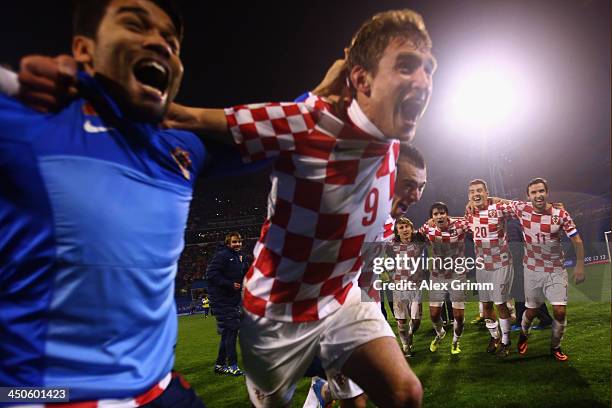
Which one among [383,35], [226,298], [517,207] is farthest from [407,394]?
[517,207]

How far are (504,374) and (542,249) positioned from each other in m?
1.96

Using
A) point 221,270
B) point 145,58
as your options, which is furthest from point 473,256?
point 145,58

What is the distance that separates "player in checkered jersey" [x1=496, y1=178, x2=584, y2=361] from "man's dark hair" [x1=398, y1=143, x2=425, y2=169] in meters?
2.77

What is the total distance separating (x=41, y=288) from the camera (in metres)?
0.92

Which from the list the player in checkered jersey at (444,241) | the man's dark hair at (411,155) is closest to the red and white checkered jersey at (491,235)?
the player in checkered jersey at (444,241)

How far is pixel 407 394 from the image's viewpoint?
68.1 inches

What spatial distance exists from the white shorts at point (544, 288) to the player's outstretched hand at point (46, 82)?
513 cm

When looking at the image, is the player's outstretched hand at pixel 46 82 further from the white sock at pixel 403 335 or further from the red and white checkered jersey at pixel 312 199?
the white sock at pixel 403 335

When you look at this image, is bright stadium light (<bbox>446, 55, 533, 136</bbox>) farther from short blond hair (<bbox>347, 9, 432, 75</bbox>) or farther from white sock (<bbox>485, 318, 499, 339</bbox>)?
short blond hair (<bbox>347, 9, 432, 75</bbox>)

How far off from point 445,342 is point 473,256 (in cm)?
140

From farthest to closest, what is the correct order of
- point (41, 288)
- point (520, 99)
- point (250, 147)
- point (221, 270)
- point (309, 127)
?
1. point (520, 99)
2. point (221, 270)
3. point (309, 127)
4. point (250, 147)
5. point (41, 288)

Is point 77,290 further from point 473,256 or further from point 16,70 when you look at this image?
point 473,256

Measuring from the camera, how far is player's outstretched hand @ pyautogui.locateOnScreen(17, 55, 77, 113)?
0.93 meters

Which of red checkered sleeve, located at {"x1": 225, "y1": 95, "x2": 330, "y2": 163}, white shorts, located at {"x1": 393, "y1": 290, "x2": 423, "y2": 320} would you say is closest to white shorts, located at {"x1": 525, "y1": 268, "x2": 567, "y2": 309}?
white shorts, located at {"x1": 393, "y1": 290, "x2": 423, "y2": 320}
